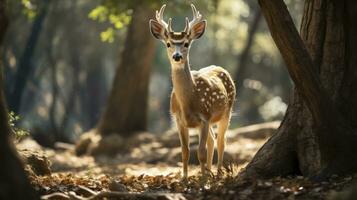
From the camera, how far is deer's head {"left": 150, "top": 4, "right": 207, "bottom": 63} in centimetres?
1146

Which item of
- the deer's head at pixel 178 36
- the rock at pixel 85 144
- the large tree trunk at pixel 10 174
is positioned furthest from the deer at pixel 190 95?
the rock at pixel 85 144

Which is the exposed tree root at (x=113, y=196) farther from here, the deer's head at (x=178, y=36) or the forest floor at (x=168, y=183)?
the deer's head at (x=178, y=36)

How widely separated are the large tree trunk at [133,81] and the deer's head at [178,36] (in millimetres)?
9127

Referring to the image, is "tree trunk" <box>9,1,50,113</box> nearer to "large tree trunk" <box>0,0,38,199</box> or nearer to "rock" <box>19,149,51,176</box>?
"rock" <box>19,149,51,176</box>

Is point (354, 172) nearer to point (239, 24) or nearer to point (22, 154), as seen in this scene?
point (22, 154)

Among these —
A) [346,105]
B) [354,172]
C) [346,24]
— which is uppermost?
[346,24]

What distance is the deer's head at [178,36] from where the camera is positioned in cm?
1146

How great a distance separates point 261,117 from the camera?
45.8 m

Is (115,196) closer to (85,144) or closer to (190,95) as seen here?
(190,95)

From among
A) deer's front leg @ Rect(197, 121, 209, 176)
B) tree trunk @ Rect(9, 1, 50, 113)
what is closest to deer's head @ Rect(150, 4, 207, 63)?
deer's front leg @ Rect(197, 121, 209, 176)

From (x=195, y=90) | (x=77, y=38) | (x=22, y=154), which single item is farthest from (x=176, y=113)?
(x=77, y=38)

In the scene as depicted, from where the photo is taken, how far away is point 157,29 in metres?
12.1

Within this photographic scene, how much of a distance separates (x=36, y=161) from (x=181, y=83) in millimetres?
2372

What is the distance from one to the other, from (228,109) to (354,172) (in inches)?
167
